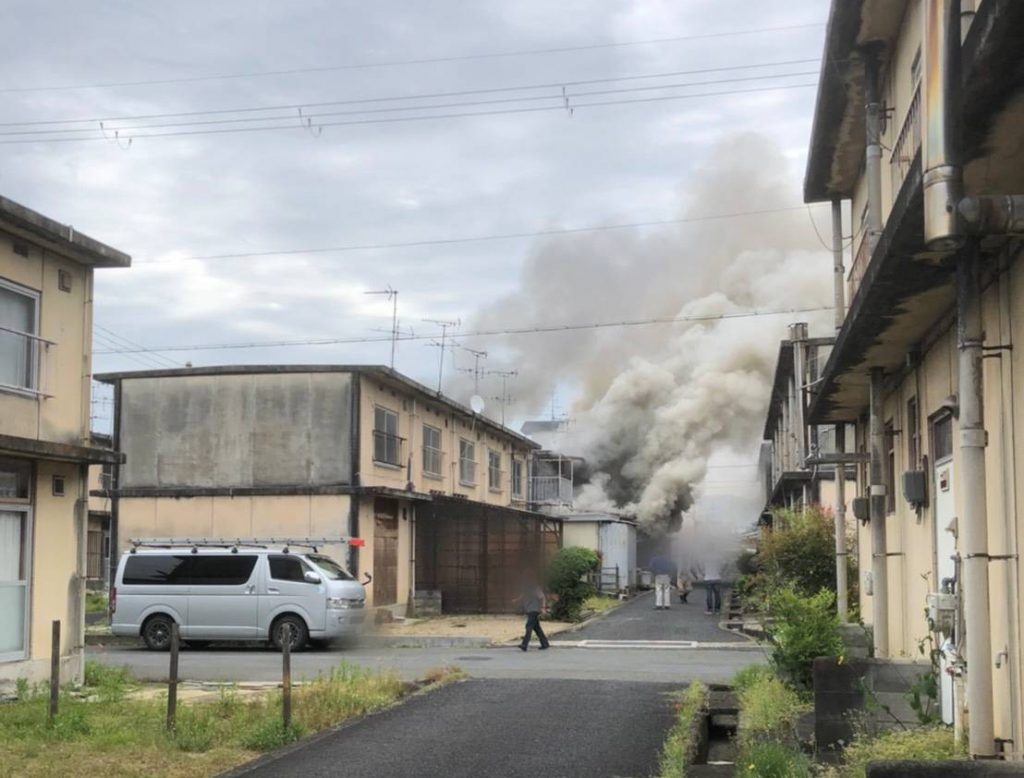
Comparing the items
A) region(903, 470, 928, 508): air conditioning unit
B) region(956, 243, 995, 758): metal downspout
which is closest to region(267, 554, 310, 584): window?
region(903, 470, 928, 508): air conditioning unit

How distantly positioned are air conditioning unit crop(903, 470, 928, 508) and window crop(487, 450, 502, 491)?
2989 centimetres

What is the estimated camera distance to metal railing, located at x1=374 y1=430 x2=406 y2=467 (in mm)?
27297

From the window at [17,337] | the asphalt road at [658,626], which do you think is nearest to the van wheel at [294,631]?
the asphalt road at [658,626]

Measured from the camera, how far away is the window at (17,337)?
43.5 ft

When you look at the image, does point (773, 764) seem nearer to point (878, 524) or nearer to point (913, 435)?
point (913, 435)

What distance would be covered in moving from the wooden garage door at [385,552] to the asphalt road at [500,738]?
12879 millimetres

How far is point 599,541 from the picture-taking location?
40438 millimetres

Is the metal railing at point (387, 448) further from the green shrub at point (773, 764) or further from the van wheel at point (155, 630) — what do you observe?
Result: the green shrub at point (773, 764)

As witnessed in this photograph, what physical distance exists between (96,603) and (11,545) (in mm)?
20407

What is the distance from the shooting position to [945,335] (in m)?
8.32

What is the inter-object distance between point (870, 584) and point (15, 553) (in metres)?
9.45

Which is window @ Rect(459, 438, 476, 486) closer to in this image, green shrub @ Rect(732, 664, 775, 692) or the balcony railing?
green shrub @ Rect(732, 664, 775, 692)

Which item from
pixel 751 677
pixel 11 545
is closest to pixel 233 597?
pixel 11 545

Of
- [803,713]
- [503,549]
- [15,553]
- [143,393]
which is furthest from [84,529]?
[503,549]
